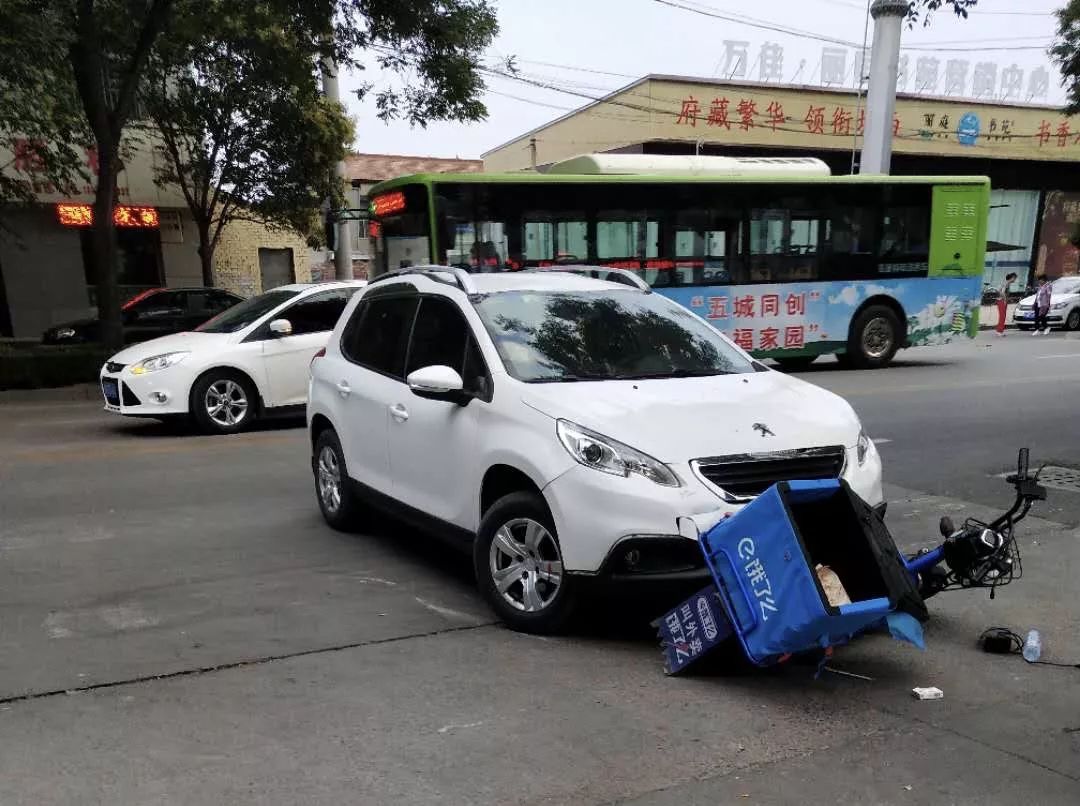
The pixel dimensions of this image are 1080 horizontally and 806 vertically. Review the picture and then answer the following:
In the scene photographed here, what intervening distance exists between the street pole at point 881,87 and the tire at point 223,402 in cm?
A: 1587

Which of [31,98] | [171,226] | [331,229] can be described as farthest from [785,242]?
[171,226]

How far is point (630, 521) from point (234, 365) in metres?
7.04

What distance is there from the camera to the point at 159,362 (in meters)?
9.45

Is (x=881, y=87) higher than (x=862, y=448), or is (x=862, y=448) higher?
(x=881, y=87)

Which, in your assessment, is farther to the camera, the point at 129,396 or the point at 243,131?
the point at 243,131

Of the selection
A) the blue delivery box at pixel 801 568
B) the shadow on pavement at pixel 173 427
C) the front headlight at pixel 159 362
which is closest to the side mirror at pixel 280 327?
the front headlight at pixel 159 362

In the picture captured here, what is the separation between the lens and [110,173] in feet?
45.6

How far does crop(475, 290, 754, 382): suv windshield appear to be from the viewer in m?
4.68

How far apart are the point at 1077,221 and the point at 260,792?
42515mm

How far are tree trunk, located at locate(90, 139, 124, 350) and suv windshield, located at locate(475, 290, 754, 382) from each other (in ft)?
37.4

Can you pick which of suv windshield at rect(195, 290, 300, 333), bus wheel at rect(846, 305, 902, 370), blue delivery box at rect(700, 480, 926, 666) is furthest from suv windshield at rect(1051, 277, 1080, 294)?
blue delivery box at rect(700, 480, 926, 666)

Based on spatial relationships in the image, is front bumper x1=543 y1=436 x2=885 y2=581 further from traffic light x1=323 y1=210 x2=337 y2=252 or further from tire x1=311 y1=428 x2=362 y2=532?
traffic light x1=323 y1=210 x2=337 y2=252

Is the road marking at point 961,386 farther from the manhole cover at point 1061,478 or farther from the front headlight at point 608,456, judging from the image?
the front headlight at point 608,456

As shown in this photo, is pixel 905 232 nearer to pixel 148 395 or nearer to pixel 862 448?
pixel 862 448
